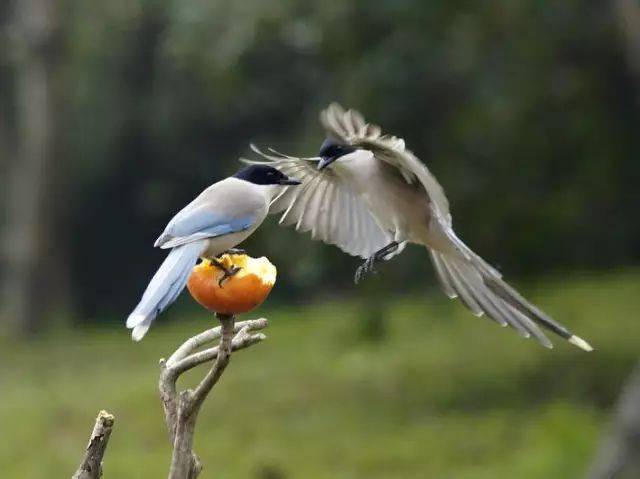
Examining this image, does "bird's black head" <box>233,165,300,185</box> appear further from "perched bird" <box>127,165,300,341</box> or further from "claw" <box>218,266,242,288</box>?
"claw" <box>218,266,242,288</box>

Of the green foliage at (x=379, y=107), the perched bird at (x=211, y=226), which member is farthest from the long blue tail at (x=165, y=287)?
the green foliage at (x=379, y=107)

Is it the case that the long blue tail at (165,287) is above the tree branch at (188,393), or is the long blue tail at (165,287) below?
above

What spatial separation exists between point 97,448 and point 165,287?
18.7 inches

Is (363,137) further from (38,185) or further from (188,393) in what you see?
(38,185)

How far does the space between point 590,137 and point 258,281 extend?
864 cm

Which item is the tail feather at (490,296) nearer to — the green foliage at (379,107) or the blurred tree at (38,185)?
the green foliage at (379,107)

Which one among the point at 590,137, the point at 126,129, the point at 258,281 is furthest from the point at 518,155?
the point at 258,281

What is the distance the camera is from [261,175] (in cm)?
352

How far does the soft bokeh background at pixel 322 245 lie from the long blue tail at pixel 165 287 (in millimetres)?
5003

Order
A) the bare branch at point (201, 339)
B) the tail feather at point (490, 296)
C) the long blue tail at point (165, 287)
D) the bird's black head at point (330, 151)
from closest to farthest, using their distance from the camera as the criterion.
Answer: the long blue tail at point (165, 287), the bare branch at point (201, 339), the bird's black head at point (330, 151), the tail feather at point (490, 296)

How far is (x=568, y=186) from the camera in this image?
12.0 metres

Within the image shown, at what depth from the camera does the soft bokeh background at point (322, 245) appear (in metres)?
8.97

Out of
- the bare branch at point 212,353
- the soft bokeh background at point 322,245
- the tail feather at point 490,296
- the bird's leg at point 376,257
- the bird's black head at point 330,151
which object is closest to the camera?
the bare branch at point 212,353

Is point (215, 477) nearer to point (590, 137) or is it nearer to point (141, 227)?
point (590, 137)
